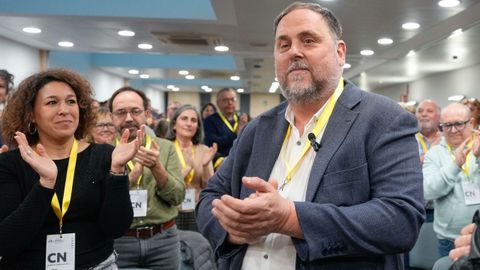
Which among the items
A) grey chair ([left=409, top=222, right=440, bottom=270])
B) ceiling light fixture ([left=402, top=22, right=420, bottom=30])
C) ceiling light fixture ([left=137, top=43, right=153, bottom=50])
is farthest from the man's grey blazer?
ceiling light fixture ([left=137, top=43, right=153, bottom=50])

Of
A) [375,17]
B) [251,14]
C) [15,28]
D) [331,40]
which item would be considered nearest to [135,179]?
[331,40]

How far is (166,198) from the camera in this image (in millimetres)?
2742

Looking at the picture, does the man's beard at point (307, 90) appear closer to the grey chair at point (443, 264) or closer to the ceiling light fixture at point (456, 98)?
the grey chair at point (443, 264)

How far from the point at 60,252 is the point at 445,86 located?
1124cm

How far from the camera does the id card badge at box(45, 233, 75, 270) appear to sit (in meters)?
1.87

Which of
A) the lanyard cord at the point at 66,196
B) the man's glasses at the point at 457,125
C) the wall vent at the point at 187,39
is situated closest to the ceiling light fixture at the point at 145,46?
the wall vent at the point at 187,39

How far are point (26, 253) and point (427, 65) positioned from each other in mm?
9798

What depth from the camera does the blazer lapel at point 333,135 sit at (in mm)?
1309

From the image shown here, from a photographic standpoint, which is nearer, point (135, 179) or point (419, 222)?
point (419, 222)

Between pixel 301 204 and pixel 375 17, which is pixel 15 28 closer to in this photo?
pixel 375 17

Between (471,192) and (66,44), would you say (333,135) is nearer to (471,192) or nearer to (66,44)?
(471,192)

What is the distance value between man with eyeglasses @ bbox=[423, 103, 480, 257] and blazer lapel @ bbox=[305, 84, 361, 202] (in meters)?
1.99

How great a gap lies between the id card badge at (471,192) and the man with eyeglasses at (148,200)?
6.17 feet

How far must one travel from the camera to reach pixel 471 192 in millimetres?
3178
